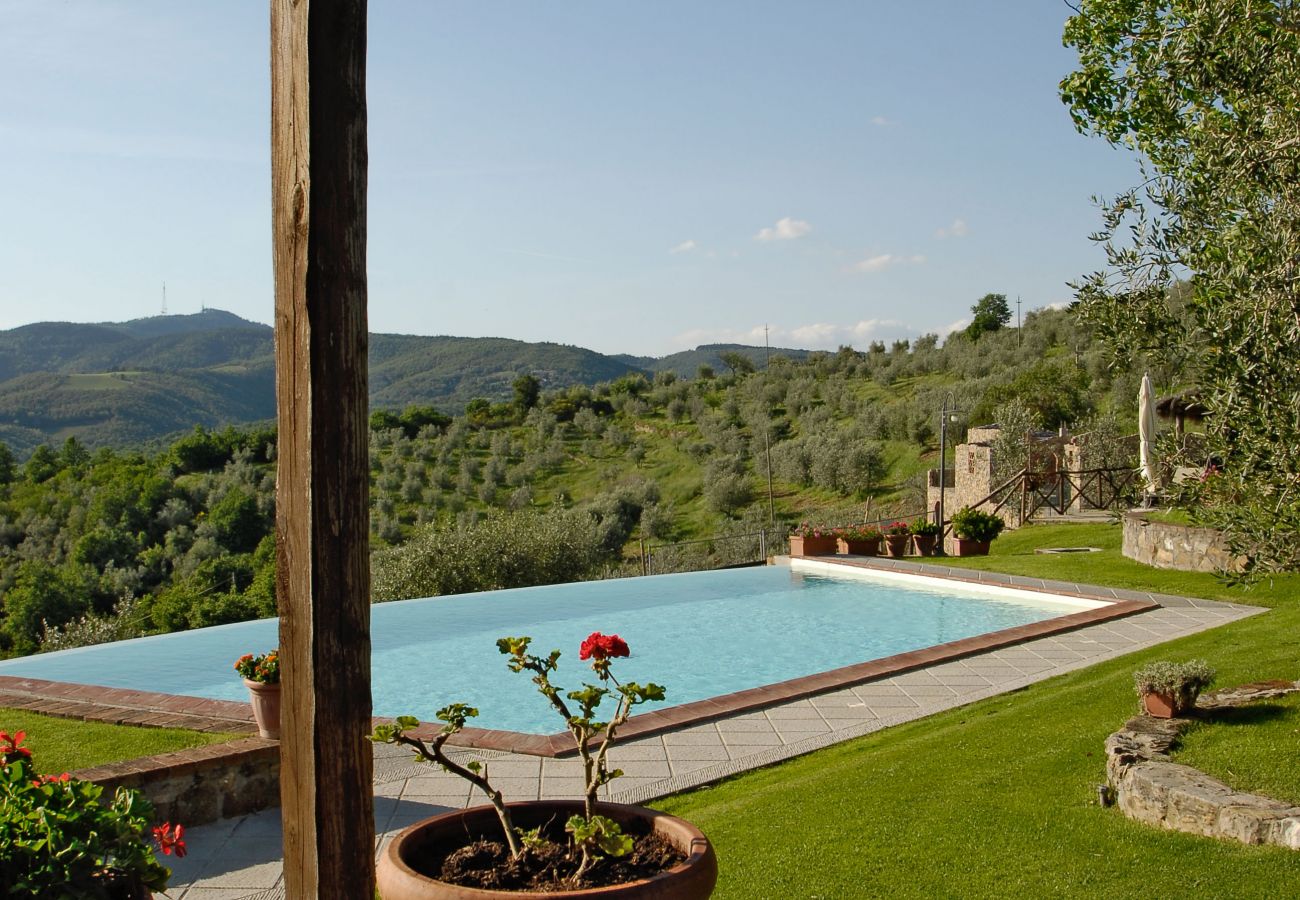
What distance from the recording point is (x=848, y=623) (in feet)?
43.4

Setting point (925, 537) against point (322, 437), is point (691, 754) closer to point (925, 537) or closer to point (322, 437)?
point (322, 437)

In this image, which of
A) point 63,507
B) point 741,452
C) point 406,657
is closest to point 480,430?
point 741,452

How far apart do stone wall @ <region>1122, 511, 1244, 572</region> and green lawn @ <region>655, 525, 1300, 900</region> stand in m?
5.66

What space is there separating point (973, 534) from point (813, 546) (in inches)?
95.2

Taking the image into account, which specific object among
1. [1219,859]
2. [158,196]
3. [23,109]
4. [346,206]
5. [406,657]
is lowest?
[406,657]

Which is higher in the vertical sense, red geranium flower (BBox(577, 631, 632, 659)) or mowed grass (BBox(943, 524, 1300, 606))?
red geranium flower (BBox(577, 631, 632, 659))

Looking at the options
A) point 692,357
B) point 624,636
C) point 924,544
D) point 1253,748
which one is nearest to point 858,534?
point 924,544

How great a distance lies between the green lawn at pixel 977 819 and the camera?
4.10m

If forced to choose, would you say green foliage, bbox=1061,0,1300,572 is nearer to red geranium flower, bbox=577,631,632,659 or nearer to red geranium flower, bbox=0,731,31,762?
red geranium flower, bbox=577,631,632,659

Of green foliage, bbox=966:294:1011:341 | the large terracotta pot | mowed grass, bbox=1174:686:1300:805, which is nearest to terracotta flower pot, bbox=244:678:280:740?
the large terracotta pot

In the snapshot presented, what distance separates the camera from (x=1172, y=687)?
5918mm

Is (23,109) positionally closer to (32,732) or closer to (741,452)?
(32,732)

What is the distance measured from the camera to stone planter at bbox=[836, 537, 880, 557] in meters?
17.0

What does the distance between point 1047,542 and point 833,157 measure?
7.31 metres
